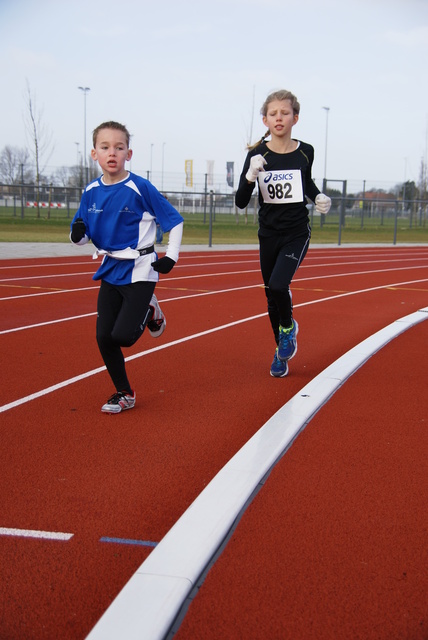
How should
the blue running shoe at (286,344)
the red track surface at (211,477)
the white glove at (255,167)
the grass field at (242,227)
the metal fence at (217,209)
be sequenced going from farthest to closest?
the metal fence at (217,209), the grass field at (242,227), the blue running shoe at (286,344), the white glove at (255,167), the red track surface at (211,477)

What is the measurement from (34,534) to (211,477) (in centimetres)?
96

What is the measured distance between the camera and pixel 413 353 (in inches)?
263

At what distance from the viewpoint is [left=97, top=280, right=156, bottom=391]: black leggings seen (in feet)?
15.3

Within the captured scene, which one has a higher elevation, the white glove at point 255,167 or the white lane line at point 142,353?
the white glove at point 255,167

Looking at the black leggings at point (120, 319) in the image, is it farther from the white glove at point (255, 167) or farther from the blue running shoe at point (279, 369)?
the blue running shoe at point (279, 369)

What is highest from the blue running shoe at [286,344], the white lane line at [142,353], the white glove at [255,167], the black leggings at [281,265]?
the white glove at [255,167]

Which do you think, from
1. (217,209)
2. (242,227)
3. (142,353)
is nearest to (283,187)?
(142,353)

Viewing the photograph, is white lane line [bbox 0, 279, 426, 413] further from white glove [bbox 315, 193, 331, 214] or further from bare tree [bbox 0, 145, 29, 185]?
bare tree [bbox 0, 145, 29, 185]

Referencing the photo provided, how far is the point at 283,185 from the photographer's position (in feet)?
18.3

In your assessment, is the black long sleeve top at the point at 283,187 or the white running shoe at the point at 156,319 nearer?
the white running shoe at the point at 156,319

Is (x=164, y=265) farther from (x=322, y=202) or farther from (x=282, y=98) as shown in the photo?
(x=282, y=98)

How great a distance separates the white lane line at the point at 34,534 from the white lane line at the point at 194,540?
407 millimetres

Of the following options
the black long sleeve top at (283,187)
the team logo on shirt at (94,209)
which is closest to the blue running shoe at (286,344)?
the black long sleeve top at (283,187)

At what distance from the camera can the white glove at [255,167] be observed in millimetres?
5293
